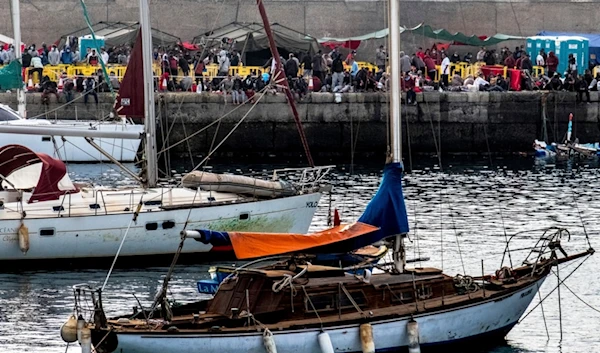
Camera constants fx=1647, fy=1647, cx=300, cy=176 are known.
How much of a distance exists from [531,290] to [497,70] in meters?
36.3

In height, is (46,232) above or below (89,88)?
below

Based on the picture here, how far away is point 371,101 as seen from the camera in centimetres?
6500

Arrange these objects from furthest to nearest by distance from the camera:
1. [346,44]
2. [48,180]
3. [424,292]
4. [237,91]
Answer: [346,44], [237,91], [48,180], [424,292]

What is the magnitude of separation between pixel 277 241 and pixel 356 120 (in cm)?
3422

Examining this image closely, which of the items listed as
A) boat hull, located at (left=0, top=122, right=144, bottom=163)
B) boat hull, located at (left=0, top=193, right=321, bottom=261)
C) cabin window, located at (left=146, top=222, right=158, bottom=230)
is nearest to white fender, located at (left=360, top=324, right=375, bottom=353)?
boat hull, located at (left=0, top=193, right=321, bottom=261)

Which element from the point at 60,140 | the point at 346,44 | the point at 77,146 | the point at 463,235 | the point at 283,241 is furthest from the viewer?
the point at 346,44

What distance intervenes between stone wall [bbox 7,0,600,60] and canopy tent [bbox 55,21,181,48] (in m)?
1.71

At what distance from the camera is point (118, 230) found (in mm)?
40250

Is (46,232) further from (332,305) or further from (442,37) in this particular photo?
(442,37)

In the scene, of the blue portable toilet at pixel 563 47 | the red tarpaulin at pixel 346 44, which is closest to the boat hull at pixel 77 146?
the red tarpaulin at pixel 346 44

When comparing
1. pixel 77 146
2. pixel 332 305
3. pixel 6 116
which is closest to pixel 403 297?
pixel 332 305

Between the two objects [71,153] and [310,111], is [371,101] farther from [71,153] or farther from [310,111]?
[71,153]

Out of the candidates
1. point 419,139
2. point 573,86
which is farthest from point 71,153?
point 573,86

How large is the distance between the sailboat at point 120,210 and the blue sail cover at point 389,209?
8.17m
